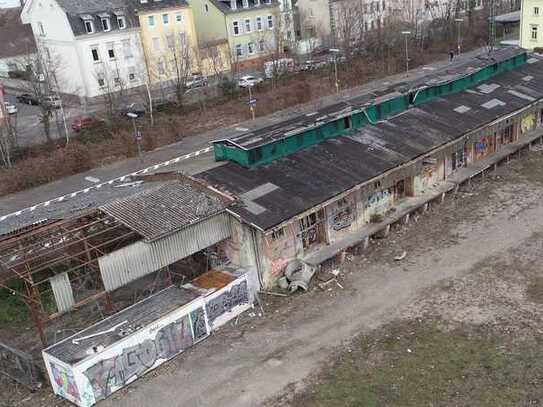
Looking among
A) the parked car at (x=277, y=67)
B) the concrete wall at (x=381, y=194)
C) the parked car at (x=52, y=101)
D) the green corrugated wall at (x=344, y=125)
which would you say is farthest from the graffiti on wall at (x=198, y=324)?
the parked car at (x=277, y=67)

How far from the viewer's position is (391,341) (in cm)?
2042

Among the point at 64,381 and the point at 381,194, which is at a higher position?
the point at 381,194

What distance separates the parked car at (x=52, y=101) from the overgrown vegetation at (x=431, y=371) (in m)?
35.9

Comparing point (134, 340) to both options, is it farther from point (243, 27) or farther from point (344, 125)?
point (243, 27)

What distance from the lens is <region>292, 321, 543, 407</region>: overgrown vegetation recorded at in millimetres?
17547

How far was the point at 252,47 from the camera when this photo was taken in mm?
70250

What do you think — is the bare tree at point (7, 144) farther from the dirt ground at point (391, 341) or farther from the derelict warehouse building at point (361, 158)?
the dirt ground at point (391, 341)

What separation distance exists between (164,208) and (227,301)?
171 inches

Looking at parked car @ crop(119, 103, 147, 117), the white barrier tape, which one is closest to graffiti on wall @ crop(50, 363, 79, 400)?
the white barrier tape

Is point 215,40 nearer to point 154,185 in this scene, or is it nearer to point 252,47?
point 252,47

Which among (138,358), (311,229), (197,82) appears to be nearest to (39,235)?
(138,358)

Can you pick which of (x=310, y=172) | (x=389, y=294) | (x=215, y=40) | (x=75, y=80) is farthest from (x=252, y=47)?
(x=389, y=294)

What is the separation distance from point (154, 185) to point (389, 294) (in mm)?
10641

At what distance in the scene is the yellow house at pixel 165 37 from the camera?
61562mm
